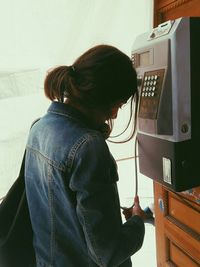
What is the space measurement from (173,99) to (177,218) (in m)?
0.57

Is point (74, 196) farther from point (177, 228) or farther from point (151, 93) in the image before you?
point (177, 228)

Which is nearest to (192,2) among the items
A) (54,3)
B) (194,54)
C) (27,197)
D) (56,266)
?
(194,54)

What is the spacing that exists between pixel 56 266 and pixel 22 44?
3.09 feet

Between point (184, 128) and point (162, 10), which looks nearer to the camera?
point (184, 128)

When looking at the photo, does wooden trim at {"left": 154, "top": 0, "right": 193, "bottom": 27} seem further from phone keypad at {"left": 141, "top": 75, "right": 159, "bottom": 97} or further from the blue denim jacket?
the blue denim jacket

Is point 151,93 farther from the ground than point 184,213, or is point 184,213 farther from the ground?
point 151,93

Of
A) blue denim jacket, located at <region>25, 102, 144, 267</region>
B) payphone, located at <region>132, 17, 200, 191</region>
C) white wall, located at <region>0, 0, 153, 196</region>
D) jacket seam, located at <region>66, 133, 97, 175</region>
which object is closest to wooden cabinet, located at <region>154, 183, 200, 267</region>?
payphone, located at <region>132, 17, 200, 191</region>

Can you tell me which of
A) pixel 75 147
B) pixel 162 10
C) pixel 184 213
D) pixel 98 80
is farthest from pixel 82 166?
pixel 162 10

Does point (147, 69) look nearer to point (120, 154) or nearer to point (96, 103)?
point (96, 103)

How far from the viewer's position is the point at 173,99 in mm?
875

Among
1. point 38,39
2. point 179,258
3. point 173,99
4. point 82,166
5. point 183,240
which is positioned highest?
point 38,39

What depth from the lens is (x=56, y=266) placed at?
853 millimetres

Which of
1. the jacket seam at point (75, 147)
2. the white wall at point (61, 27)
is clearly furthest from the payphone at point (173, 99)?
the white wall at point (61, 27)

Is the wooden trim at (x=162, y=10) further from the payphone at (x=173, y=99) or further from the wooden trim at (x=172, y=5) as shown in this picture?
the payphone at (x=173, y=99)
